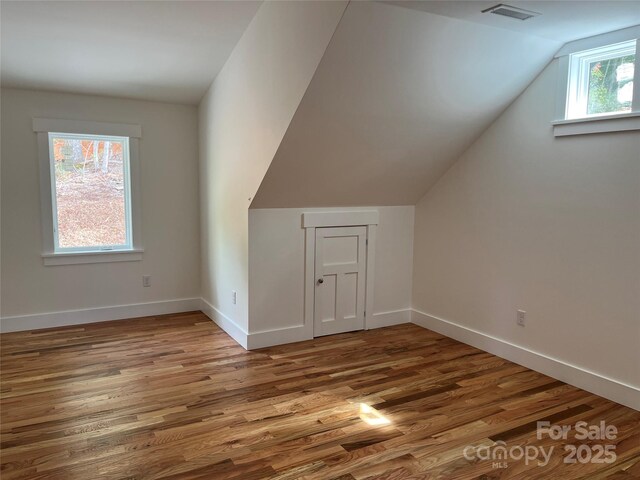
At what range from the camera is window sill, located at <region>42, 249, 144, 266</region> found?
4293mm

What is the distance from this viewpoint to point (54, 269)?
4320 mm

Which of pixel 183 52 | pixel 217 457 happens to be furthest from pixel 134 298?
pixel 217 457

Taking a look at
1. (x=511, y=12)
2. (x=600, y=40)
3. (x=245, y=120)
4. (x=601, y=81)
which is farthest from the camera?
(x=245, y=120)

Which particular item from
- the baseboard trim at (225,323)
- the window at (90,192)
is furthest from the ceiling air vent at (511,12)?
the window at (90,192)

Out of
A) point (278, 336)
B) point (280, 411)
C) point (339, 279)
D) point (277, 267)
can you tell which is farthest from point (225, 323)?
point (280, 411)

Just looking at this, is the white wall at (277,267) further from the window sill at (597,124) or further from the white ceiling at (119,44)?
the window sill at (597,124)

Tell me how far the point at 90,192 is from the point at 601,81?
4237mm

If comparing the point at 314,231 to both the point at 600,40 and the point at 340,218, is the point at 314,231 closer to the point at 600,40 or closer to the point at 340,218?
the point at 340,218

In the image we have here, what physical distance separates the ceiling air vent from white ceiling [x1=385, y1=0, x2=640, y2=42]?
31 millimetres

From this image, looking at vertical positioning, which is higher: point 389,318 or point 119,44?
point 119,44

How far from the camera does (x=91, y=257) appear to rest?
4.45 metres

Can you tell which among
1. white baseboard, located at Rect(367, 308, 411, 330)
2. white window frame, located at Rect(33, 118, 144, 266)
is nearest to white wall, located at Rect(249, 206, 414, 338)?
white baseboard, located at Rect(367, 308, 411, 330)

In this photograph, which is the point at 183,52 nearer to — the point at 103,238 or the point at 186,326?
the point at 103,238

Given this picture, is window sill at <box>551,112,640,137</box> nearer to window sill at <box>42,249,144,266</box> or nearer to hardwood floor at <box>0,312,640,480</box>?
hardwood floor at <box>0,312,640,480</box>
